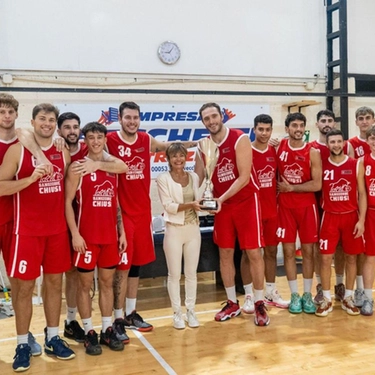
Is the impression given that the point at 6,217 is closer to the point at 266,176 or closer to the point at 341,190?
the point at 266,176

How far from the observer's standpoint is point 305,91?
6.49 meters

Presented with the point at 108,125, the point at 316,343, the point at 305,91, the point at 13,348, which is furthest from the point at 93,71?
the point at 316,343

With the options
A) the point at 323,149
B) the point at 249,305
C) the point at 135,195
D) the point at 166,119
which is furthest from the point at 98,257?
the point at 166,119

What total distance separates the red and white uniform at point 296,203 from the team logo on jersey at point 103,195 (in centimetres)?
155

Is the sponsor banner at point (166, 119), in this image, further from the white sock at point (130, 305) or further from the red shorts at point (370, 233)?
the red shorts at point (370, 233)

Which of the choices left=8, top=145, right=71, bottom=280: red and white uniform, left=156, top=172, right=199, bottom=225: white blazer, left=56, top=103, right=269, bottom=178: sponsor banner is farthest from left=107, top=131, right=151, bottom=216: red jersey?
left=56, top=103, right=269, bottom=178: sponsor banner

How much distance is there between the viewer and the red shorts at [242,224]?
3.60 metres

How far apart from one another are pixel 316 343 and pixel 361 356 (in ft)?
1.06

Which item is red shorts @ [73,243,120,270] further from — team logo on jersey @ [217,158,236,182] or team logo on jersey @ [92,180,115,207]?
team logo on jersey @ [217,158,236,182]

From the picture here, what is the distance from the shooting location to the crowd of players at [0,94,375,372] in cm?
281

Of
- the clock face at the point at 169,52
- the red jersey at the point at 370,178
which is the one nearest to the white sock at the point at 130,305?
the red jersey at the point at 370,178

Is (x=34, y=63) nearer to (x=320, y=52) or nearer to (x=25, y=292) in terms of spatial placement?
(x=25, y=292)

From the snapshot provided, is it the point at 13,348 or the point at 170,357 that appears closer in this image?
the point at 170,357

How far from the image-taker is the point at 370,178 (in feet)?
12.0
